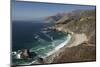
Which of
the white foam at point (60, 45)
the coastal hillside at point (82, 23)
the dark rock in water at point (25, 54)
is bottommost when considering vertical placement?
the dark rock in water at point (25, 54)

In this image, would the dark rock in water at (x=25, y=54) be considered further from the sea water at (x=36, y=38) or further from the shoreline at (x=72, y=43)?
the shoreline at (x=72, y=43)

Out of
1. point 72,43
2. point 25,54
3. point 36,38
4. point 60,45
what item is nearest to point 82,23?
point 72,43

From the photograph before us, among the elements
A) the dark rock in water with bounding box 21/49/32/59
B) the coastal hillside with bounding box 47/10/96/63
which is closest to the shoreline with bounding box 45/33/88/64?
the coastal hillside with bounding box 47/10/96/63

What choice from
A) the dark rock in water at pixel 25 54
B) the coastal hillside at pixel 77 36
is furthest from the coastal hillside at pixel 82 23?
the dark rock in water at pixel 25 54

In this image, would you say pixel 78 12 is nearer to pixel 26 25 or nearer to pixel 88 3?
pixel 88 3

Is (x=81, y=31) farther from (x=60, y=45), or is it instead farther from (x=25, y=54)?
(x=25, y=54)

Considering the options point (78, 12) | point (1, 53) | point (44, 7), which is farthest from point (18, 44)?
point (78, 12)
